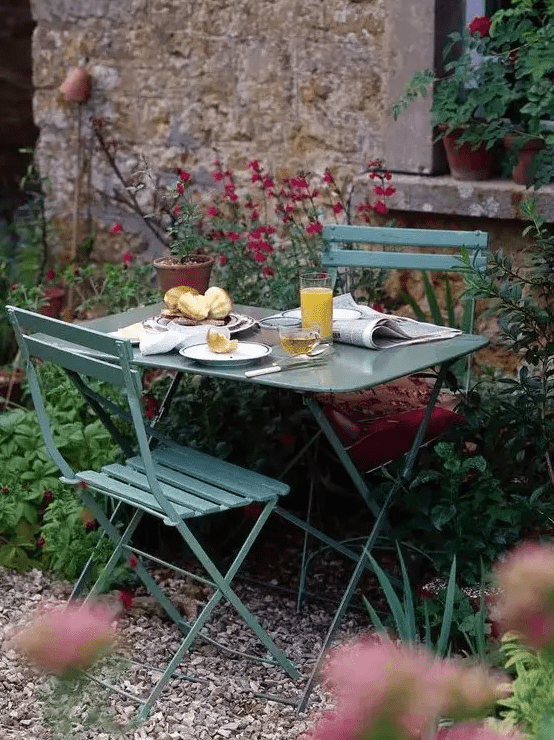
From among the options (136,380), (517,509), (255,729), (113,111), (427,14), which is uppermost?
(427,14)

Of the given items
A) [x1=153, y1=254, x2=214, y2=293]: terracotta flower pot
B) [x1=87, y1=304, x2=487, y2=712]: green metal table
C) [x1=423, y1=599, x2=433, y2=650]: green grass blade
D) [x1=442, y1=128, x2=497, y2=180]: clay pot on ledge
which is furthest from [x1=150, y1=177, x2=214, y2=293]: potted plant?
[x1=442, y1=128, x2=497, y2=180]: clay pot on ledge

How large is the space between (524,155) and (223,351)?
6.47ft

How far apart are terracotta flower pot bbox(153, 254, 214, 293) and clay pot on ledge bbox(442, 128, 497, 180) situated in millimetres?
1509

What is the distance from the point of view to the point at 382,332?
348 centimetres

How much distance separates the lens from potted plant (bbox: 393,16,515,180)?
15.0 ft

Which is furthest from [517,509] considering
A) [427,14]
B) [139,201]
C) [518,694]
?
[139,201]

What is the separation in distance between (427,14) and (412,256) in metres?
1.39

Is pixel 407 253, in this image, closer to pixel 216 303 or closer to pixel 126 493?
pixel 216 303

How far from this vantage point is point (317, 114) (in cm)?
527

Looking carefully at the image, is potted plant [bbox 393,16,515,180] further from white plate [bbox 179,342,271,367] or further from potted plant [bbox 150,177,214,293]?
white plate [bbox 179,342,271,367]

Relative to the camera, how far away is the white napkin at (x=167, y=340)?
10.9 ft

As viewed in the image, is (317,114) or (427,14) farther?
(317,114)

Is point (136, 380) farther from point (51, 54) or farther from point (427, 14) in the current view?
point (51, 54)

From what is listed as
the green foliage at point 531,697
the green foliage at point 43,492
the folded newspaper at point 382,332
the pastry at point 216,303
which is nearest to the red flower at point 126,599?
the green foliage at point 43,492
